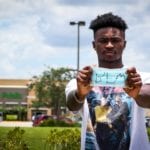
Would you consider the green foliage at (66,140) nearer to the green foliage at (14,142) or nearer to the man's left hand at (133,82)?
the green foliage at (14,142)

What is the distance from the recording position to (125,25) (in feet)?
12.0

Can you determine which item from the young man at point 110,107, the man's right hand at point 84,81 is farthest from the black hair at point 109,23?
the man's right hand at point 84,81

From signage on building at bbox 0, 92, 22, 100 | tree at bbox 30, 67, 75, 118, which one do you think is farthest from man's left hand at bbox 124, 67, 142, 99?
signage on building at bbox 0, 92, 22, 100

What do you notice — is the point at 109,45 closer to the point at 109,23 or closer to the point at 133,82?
the point at 109,23

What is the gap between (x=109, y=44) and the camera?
3525mm

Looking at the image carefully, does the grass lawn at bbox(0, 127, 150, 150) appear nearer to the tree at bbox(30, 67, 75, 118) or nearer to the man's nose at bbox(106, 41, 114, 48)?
the man's nose at bbox(106, 41, 114, 48)

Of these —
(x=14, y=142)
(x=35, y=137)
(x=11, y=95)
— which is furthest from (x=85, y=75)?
(x=11, y=95)

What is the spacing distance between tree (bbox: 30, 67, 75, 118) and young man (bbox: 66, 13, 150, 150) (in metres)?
44.1

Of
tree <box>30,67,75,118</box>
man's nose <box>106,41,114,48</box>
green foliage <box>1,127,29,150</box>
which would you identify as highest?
tree <box>30,67,75,118</box>

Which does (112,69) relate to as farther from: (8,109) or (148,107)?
(8,109)

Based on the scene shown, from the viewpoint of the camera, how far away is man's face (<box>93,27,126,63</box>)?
3.52m

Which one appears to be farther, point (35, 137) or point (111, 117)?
point (35, 137)

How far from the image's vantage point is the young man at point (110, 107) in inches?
139

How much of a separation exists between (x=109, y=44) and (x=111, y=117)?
0.42m
